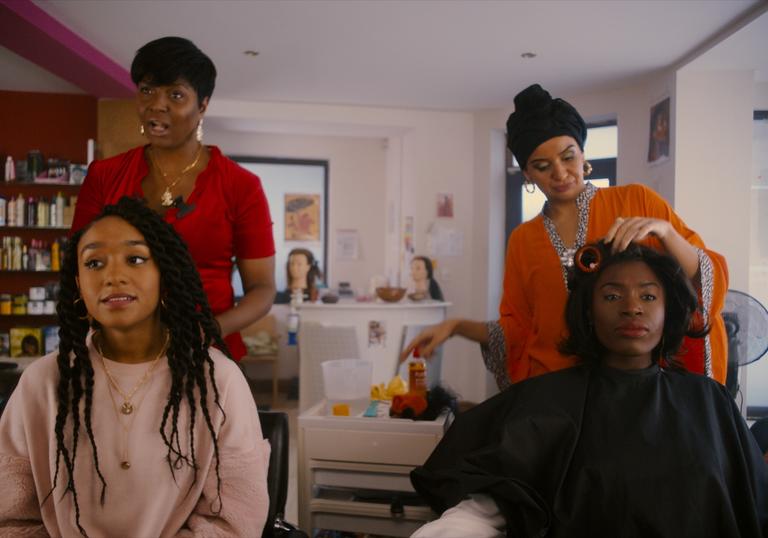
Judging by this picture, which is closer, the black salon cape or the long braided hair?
the long braided hair

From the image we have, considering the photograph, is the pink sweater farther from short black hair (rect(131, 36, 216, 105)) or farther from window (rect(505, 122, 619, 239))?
window (rect(505, 122, 619, 239))

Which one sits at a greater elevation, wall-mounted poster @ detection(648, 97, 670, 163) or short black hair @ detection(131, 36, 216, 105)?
wall-mounted poster @ detection(648, 97, 670, 163)

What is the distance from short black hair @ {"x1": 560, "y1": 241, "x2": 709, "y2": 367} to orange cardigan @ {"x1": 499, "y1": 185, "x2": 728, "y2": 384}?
0.19 feet

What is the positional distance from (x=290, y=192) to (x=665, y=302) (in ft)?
17.7

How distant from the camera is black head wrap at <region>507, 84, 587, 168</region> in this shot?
1712mm

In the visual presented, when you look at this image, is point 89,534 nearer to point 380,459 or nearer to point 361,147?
point 380,459

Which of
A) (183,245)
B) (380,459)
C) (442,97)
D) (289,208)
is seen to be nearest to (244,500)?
(183,245)

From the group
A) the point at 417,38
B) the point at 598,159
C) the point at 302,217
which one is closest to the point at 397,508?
the point at 417,38

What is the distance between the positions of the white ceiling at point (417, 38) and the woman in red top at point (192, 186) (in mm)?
2048

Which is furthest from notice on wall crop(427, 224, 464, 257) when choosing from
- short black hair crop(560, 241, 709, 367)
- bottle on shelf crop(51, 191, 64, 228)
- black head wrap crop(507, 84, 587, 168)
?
short black hair crop(560, 241, 709, 367)

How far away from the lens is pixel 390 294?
15.7ft

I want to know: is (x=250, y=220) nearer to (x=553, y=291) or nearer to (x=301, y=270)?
(x=553, y=291)

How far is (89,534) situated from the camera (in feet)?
3.90

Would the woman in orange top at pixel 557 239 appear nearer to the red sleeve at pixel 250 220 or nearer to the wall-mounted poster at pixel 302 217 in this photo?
the red sleeve at pixel 250 220
